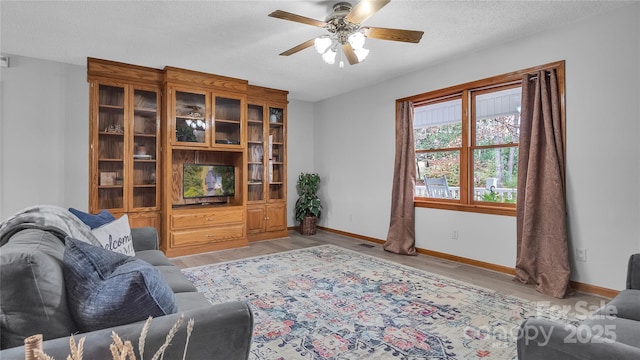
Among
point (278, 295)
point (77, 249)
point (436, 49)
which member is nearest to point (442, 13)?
point (436, 49)

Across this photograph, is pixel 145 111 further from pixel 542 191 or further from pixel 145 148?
pixel 542 191

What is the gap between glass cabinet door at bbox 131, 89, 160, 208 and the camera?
4.65m

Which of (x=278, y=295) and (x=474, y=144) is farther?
(x=474, y=144)

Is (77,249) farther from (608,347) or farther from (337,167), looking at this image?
(337,167)

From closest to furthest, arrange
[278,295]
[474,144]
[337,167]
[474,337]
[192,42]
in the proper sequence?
1. [474,337]
2. [278,295]
3. [192,42]
4. [474,144]
5. [337,167]

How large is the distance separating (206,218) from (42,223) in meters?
3.32

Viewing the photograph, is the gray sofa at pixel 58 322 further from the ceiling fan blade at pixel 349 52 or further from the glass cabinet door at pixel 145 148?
the glass cabinet door at pixel 145 148

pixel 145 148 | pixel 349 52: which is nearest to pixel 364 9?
pixel 349 52

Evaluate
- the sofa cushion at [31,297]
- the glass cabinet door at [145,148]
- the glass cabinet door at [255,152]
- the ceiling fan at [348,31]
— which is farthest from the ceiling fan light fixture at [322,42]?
the glass cabinet door at [255,152]

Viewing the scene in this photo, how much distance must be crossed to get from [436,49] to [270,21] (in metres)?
2.02

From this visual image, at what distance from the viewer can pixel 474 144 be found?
13.6ft

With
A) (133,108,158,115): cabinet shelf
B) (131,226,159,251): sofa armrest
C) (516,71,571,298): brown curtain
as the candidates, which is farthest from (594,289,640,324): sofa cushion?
(133,108,158,115): cabinet shelf

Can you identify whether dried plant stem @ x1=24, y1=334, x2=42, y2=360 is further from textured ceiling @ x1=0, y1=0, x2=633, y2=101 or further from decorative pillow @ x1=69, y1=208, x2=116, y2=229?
textured ceiling @ x1=0, y1=0, x2=633, y2=101

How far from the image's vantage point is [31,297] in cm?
104
